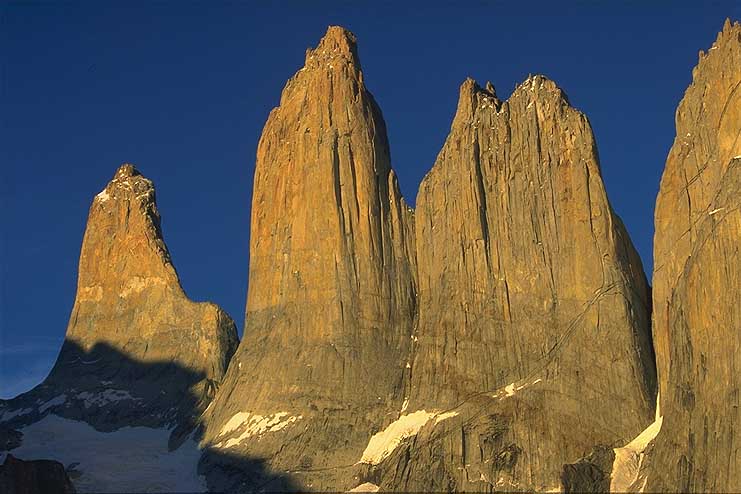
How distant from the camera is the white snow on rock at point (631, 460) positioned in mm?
92500

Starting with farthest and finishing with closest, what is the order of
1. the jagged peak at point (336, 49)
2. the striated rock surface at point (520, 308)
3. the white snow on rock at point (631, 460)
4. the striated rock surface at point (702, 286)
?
the jagged peak at point (336, 49), the striated rock surface at point (520, 308), the white snow on rock at point (631, 460), the striated rock surface at point (702, 286)

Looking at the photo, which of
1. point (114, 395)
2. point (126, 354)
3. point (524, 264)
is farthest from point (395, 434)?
point (126, 354)

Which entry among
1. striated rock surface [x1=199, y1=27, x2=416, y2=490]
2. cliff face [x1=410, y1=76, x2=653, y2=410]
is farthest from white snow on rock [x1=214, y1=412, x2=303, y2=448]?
cliff face [x1=410, y1=76, x2=653, y2=410]

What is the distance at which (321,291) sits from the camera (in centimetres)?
11631

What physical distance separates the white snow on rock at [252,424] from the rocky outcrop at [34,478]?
1186cm

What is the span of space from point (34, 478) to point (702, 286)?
158 ft

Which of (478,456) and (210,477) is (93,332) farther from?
(478,456)

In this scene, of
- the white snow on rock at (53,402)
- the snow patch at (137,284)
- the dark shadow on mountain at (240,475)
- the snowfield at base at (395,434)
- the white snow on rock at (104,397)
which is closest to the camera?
the snowfield at base at (395,434)

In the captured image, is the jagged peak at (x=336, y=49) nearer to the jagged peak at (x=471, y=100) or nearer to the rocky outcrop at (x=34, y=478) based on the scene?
the jagged peak at (x=471, y=100)

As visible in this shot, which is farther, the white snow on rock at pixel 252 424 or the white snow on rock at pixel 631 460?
the white snow on rock at pixel 252 424

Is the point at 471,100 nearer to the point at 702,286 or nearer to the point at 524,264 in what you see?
the point at 524,264

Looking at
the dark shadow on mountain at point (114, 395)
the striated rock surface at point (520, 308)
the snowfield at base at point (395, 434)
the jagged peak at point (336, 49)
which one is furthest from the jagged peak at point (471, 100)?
the dark shadow on mountain at point (114, 395)

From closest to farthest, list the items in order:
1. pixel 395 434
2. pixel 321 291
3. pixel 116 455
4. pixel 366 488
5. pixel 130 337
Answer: pixel 366 488 → pixel 395 434 → pixel 321 291 → pixel 116 455 → pixel 130 337

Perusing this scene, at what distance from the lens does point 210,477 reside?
112 m
